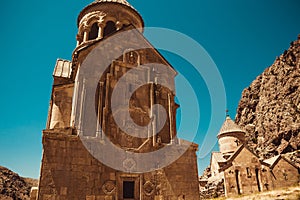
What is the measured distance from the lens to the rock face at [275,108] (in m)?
40.1

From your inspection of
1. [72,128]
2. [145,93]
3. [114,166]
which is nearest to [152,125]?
[145,93]

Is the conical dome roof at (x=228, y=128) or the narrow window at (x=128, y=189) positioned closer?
the narrow window at (x=128, y=189)

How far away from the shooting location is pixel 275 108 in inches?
1845

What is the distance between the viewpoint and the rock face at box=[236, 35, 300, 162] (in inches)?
1577

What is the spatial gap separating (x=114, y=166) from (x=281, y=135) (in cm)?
4111

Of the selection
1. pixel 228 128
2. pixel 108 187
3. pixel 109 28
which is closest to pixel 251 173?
pixel 228 128

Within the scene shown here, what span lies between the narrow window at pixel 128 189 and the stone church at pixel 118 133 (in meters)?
0.04

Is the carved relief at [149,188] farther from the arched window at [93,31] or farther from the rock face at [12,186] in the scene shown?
the rock face at [12,186]

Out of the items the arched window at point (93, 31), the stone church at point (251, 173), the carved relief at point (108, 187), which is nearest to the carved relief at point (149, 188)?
the carved relief at point (108, 187)

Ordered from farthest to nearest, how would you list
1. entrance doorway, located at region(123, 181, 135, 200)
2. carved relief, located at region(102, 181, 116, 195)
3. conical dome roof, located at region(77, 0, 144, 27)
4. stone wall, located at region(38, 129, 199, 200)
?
conical dome roof, located at region(77, 0, 144, 27) → entrance doorway, located at region(123, 181, 135, 200) → carved relief, located at region(102, 181, 116, 195) → stone wall, located at region(38, 129, 199, 200)

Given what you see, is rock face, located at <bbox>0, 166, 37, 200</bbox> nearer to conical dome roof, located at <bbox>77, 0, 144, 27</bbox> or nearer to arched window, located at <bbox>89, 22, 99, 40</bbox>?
arched window, located at <bbox>89, 22, 99, 40</bbox>

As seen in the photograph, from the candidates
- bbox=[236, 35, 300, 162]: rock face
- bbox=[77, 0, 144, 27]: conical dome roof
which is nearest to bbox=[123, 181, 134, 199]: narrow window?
bbox=[77, 0, 144, 27]: conical dome roof

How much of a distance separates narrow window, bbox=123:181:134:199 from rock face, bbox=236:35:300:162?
37864mm

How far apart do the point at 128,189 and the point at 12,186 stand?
2194 centimetres
